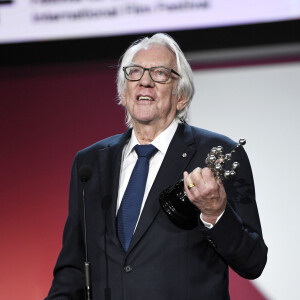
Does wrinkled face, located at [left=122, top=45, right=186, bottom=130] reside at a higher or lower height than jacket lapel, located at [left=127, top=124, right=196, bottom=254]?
higher

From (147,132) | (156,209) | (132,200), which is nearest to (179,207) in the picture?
(156,209)

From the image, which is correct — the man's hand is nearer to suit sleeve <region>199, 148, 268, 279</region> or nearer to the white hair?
suit sleeve <region>199, 148, 268, 279</region>

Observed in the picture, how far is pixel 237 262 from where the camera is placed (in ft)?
6.28

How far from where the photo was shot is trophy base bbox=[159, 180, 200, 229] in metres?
1.87

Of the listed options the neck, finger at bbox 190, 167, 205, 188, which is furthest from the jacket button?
the neck

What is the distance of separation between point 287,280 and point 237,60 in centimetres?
123

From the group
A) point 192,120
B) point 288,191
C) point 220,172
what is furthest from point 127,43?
point 220,172

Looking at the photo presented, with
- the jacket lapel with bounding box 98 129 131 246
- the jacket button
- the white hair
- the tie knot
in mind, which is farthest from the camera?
the white hair

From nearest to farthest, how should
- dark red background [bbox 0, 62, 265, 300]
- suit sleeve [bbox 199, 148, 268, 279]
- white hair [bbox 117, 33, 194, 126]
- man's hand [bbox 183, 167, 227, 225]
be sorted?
man's hand [bbox 183, 167, 227, 225] → suit sleeve [bbox 199, 148, 268, 279] → white hair [bbox 117, 33, 194, 126] → dark red background [bbox 0, 62, 265, 300]

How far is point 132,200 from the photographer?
6.91ft

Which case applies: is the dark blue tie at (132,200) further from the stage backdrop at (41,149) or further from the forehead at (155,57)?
the stage backdrop at (41,149)

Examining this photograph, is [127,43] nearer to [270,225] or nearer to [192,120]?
[192,120]

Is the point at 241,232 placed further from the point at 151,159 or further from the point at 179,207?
the point at 151,159

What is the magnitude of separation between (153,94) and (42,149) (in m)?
1.30
